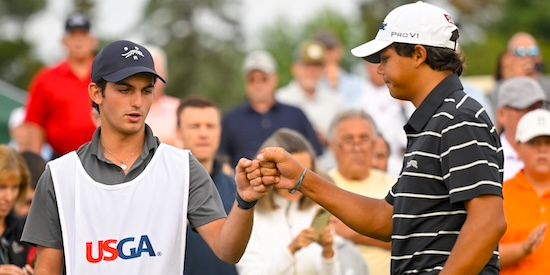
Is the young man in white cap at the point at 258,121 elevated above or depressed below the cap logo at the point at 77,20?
below

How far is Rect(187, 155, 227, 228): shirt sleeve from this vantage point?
5426mm

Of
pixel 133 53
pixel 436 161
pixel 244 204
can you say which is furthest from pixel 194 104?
pixel 436 161

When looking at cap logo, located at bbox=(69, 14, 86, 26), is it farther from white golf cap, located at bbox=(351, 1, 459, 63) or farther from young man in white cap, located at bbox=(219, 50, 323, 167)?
white golf cap, located at bbox=(351, 1, 459, 63)

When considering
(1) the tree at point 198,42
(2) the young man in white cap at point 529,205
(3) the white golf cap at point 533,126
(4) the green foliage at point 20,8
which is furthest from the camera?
(4) the green foliage at point 20,8

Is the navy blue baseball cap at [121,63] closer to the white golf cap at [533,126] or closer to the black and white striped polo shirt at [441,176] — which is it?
the black and white striped polo shirt at [441,176]

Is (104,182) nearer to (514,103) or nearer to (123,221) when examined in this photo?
(123,221)

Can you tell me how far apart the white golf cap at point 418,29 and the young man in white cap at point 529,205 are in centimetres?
262

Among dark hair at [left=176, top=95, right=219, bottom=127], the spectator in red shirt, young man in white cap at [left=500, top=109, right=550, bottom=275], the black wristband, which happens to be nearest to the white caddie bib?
the black wristband

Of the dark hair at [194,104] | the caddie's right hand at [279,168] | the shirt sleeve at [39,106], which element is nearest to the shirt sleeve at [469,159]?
the caddie's right hand at [279,168]

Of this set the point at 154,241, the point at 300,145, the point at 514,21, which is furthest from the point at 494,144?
the point at 514,21

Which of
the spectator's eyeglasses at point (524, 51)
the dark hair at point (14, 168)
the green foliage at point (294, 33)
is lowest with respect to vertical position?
the dark hair at point (14, 168)

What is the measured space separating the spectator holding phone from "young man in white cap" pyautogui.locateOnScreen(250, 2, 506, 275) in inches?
93.2

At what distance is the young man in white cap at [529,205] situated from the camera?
24.5 ft

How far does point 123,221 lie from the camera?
17.4 ft
